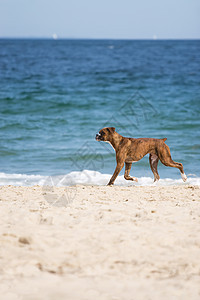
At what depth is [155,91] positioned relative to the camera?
24328mm

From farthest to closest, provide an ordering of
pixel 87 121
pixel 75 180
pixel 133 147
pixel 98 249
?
pixel 87 121 < pixel 75 180 < pixel 133 147 < pixel 98 249

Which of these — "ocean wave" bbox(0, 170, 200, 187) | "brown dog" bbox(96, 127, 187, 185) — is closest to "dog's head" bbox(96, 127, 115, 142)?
"brown dog" bbox(96, 127, 187, 185)

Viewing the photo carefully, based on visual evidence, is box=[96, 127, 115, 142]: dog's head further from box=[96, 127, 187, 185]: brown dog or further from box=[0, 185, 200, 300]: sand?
box=[0, 185, 200, 300]: sand

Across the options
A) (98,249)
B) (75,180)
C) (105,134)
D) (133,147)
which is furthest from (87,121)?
(98,249)

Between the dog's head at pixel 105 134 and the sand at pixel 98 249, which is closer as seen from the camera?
the sand at pixel 98 249

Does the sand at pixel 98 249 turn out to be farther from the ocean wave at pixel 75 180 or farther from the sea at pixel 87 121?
the sea at pixel 87 121

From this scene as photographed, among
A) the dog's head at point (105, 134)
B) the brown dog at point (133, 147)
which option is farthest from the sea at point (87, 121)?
the dog's head at point (105, 134)

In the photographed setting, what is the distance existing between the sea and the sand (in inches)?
138

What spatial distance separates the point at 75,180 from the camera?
31.4 feet

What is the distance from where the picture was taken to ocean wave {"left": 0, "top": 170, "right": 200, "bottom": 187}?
358 inches

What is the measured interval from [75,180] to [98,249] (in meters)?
5.20

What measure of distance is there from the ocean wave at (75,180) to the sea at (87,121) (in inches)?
0.9

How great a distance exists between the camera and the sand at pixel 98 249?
146 inches

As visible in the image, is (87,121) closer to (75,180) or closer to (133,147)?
(75,180)
